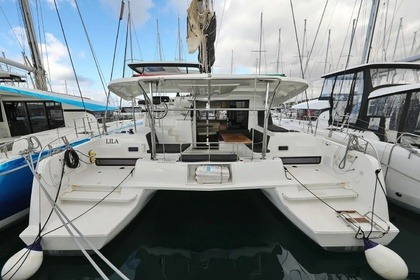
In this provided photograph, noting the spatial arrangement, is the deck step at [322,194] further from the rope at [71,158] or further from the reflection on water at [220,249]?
the rope at [71,158]

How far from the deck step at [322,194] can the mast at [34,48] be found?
28.6 ft

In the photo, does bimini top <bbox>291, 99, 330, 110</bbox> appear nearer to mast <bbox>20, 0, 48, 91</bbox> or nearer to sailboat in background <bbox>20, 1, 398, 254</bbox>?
sailboat in background <bbox>20, 1, 398, 254</bbox>

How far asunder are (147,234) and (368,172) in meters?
3.55

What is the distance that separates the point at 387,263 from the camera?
90.0 inches

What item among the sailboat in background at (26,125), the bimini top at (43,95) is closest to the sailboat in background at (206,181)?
the sailboat in background at (26,125)

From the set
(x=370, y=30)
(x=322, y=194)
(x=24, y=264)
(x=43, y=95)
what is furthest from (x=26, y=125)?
(x=370, y=30)

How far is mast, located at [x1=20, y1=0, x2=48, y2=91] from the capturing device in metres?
6.38

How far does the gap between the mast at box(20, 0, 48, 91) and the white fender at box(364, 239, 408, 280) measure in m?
9.81

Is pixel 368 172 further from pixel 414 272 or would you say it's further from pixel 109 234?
pixel 109 234

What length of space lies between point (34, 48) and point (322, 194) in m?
9.30

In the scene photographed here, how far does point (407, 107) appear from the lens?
5133 millimetres

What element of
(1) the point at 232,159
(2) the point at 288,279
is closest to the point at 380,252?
(2) the point at 288,279

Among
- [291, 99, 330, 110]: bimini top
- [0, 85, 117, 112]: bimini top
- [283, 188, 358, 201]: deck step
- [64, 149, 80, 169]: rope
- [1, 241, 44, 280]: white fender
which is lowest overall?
[1, 241, 44, 280]: white fender

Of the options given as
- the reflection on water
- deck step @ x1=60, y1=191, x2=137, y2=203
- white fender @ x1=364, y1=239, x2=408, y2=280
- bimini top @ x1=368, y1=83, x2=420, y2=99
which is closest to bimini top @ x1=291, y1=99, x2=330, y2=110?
bimini top @ x1=368, y1=83, x2=420, y2=99
